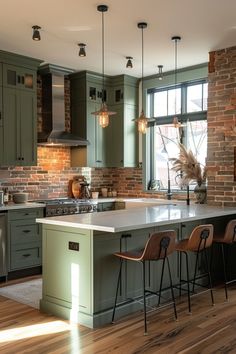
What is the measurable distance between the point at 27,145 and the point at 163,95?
2585mm

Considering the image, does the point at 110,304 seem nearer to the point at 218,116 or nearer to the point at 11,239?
the point at 11,239

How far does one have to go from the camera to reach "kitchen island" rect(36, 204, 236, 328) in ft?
11.9

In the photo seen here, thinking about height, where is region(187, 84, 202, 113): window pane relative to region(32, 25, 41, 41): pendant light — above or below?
below

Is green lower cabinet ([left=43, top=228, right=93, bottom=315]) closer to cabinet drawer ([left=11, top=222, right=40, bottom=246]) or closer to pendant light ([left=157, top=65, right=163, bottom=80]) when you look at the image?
cabinet drawer ([left=11, top=222, right=40, bottom=246])

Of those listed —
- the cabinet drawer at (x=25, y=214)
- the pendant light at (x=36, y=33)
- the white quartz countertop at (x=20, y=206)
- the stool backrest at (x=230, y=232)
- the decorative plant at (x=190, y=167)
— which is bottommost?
the stool backrest at (x=230, y=232)

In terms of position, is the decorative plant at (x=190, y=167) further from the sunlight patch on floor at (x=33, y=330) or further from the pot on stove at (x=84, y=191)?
the sunlight patch on floor at (x=33, y=330)

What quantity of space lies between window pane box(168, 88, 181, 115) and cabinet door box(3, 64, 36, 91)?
92.0 inches

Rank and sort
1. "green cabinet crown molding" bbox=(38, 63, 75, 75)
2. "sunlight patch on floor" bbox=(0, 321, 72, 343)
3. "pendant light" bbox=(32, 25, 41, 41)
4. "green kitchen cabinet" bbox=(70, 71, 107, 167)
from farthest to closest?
"green kitchen cabinet" bbox=(70, 71, 107, 167) < "green cabinet crown molding" bbox=(38, 63, 75, 75) < "pendant light" bbox=(32, 25, 41, 41) < "sunlight patch on floor" bbox=(0, 321, 72, 343)

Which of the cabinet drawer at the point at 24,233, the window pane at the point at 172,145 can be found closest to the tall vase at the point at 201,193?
the window pane at the point at 172,145

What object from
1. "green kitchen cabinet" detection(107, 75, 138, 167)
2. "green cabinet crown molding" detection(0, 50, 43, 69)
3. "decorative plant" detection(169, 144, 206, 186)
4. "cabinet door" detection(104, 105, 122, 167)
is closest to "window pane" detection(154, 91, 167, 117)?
"green kitchen cabinet" detection(107, 75, 138, 167)

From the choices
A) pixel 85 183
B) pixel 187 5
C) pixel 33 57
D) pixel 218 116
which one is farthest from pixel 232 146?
pixel 33 57

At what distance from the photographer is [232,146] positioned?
5.35 meters

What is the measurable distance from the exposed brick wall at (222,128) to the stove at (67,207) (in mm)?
1849

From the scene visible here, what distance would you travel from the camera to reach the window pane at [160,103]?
276 inches
